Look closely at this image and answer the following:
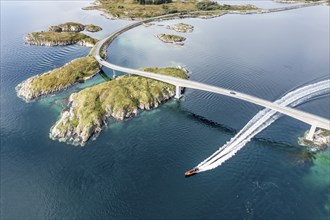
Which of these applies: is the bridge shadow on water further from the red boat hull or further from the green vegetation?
the green vegetation

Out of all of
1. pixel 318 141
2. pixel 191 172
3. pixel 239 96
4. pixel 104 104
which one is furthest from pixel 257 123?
pixel 104 104

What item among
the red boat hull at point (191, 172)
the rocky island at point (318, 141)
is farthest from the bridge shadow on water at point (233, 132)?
the red boat hull at point (191, 172)

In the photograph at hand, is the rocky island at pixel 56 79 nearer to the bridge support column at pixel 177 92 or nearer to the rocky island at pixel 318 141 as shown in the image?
the bridge support column at pixel 177 92

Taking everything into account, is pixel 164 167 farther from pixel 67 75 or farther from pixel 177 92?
pixel 67 75

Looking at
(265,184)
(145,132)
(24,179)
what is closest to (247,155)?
(265,184)

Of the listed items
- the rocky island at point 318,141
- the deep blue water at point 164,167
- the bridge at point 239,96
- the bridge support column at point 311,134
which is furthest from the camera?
the bridge support column at point 311,134

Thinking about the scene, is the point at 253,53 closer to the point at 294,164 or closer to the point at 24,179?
the point at 294,164

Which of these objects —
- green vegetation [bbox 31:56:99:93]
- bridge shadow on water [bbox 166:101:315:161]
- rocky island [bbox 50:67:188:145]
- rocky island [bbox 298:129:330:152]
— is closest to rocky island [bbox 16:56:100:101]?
green vegetation [bbox 31:56:99:93]
